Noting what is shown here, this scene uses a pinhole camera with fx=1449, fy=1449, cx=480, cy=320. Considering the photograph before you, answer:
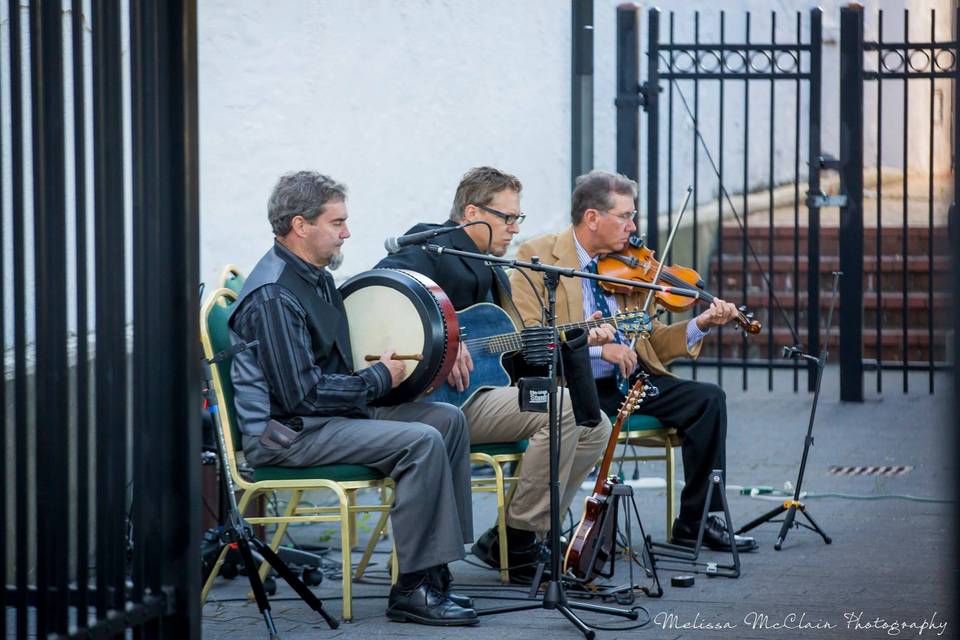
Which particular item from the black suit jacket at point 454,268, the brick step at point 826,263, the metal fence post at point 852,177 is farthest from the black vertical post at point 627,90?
the black suit jacket at point 454,268

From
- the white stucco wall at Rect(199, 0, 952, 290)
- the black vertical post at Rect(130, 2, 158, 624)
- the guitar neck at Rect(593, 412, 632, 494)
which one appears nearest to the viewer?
the black vertical post at Rect(130, 2, 158, 624)

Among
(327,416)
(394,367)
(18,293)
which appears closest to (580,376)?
(394,367)

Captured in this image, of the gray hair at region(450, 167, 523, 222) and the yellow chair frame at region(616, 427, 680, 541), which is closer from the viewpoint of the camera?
the gray hair at region(450, 167, 523, 222)

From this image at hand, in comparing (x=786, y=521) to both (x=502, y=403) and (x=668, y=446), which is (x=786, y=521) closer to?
(x=668, y=446)

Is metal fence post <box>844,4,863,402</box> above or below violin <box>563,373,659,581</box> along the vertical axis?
above

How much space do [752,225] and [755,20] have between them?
2.36 meters

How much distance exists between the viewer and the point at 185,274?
10.6 ft

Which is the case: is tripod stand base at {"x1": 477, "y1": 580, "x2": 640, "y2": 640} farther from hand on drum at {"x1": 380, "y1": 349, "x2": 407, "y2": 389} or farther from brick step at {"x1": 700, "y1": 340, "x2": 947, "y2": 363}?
brick step at {"x1": 700, "y1": 340, "x2": 947, "y2": 363}

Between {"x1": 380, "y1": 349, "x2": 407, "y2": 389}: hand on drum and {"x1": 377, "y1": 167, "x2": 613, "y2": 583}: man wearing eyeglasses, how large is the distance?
1.48 feet

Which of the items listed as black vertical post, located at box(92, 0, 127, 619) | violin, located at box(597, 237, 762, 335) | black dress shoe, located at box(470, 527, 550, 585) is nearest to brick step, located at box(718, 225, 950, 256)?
violin, located at box(597, 237, 762, 335)

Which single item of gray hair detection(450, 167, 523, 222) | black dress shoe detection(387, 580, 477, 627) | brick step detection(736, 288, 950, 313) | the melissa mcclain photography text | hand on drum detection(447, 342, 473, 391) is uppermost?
gray hair detection(450, 167, 523, 222)

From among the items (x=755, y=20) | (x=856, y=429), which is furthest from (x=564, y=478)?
(x=755, y=20)

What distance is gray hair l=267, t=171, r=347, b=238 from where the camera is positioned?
4613 millimetres

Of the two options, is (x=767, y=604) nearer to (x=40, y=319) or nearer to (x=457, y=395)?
(x=457, y=395)
